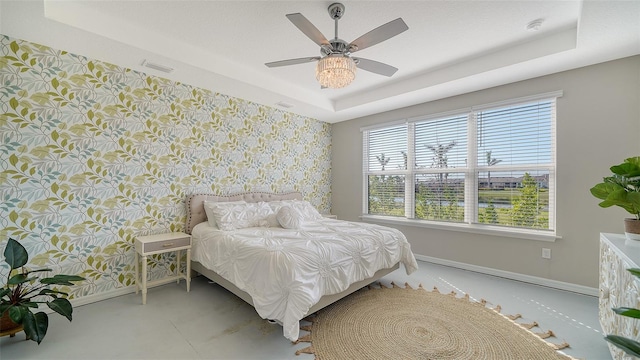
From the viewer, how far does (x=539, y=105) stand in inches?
135

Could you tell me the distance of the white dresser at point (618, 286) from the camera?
58.7 inches

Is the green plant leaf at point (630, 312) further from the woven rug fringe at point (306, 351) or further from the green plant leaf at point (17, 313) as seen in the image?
the green plant leaf at point (17, 313)

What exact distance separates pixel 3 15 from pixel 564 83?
5654mm

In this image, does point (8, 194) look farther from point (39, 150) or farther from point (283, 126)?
point (283, 126)

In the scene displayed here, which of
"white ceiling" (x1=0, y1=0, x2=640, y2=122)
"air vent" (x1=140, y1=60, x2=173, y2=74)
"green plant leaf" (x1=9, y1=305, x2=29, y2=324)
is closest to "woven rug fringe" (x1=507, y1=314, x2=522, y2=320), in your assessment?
"white ceiling" (x1=0, y1=0, x2=640, y2=122)

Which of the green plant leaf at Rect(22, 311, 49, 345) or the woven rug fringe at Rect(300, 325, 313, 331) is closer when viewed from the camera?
the green plant leaf at Rect(22, 311, 49, 345)

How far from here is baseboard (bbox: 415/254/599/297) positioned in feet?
10.1

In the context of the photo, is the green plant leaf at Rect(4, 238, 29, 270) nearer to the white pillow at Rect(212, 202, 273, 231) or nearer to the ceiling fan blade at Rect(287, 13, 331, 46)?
the white pillow at Rect(212, 202, 273, 231)

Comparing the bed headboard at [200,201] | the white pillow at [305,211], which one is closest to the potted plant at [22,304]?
the bed headboard at [200,201]

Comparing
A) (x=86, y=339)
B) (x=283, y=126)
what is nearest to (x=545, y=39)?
(x=283, y=126)

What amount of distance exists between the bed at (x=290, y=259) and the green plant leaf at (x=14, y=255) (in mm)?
1462

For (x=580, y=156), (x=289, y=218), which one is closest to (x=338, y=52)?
(x=289, y=218)

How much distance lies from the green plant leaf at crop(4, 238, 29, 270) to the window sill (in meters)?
4.57

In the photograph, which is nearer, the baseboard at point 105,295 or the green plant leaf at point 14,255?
the green plant leaf at point 14,255
